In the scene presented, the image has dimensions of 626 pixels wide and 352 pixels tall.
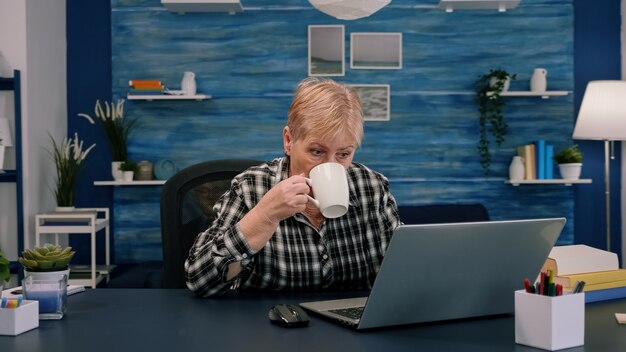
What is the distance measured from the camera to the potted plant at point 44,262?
145 centimetres

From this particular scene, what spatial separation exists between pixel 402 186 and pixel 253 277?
2893 millimetres

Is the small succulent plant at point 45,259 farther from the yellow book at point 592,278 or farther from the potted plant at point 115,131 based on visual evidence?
the potted plant at point 115,131

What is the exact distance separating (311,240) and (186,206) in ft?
1.38

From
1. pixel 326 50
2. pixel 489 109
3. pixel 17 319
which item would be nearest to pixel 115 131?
pixel 326 50

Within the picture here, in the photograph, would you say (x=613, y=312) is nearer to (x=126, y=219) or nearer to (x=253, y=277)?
(x=253, y=277)

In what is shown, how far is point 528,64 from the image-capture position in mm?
4551

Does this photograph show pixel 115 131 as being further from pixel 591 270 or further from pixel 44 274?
pixel 591 270

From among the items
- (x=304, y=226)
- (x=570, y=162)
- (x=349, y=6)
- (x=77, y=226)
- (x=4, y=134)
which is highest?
(x=349, y=6)

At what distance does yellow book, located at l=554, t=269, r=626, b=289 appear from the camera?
1.49m

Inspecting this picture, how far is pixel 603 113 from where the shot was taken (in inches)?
162

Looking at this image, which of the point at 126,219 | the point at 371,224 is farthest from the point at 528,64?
the point at 371,224

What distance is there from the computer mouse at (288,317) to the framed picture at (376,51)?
334cm

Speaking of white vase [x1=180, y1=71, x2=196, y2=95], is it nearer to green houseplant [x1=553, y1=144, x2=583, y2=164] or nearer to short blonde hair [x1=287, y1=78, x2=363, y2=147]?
green houseplant [x1=553, y1=144, x2=583, y2=164]

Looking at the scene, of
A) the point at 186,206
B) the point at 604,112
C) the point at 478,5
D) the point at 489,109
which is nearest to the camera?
the point at 186,206
